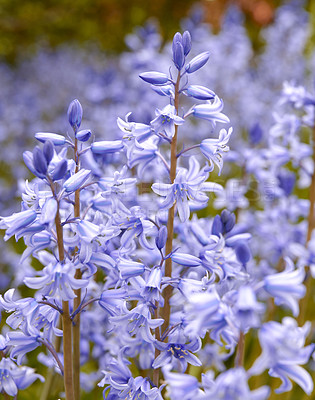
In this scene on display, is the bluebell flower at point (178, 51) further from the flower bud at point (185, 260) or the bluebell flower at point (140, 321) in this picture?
the bluebell flower at point (140, 321)

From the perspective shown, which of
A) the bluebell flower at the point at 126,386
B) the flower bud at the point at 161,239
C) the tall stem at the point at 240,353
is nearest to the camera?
the tall stem at the point at 240,353

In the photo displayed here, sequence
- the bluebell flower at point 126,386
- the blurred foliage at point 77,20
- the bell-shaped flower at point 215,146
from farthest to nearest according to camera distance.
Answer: the blurred foliage at point 77,20 < the bell-shaped flower at point 215,146 < the bluebell flower at point 126,386

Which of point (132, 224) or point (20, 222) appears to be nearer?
point (20, 222)

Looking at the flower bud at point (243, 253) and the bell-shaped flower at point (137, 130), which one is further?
the bell-shaped flower at point (137, 130)

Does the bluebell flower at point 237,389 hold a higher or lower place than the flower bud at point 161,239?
lower

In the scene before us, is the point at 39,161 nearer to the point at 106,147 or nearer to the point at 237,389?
the point at 106,147

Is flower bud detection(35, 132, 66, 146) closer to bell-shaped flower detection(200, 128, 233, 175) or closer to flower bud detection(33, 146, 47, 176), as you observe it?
flower bud detection(33, 146, 47, 176)

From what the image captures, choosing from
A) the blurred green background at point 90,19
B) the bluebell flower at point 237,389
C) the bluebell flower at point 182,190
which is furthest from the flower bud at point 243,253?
the blurred green background at point 90,19

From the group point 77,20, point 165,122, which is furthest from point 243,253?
point 77,20

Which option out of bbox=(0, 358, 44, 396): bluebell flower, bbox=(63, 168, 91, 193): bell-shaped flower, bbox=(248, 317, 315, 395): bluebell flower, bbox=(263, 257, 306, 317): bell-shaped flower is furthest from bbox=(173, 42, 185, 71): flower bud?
bbox=(0, 358, 44, 396): bluebell flower

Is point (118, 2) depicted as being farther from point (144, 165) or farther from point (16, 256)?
point (144, 165)
